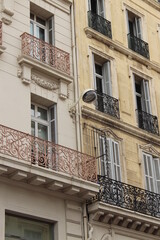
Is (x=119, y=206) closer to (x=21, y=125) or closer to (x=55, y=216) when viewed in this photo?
(x=55, y=216)

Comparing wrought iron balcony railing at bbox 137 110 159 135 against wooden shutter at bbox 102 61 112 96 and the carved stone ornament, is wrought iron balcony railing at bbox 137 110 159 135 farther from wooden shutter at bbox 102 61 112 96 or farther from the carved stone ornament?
the carved stone ornament

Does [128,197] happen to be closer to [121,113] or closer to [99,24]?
[121,113]

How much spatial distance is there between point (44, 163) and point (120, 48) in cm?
707

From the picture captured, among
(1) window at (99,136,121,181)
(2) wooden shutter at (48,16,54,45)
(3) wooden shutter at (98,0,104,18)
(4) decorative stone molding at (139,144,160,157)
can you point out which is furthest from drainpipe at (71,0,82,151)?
(4) decorative stone molding at (139,144,160,157)

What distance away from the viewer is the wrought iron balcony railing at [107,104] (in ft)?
59.2

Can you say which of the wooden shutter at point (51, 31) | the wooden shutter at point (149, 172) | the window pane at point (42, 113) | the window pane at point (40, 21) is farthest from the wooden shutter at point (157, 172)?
the window pane at point (40, 21)

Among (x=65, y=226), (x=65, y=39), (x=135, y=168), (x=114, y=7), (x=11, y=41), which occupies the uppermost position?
(x=114, y=7)

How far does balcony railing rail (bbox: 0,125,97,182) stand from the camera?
45.5ft

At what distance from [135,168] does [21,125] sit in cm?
501

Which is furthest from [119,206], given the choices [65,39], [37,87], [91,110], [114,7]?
[114,7]

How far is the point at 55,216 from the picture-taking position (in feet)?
48.2

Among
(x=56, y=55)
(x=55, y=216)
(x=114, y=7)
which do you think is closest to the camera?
(x=55, y=216)

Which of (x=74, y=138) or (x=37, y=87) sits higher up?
(x=37, y=87)

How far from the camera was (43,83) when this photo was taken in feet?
53.0
